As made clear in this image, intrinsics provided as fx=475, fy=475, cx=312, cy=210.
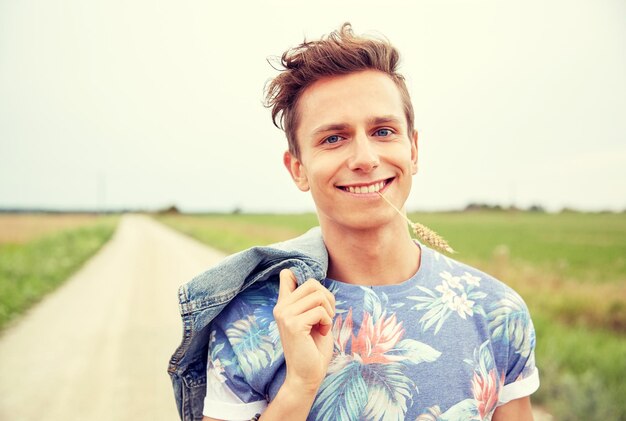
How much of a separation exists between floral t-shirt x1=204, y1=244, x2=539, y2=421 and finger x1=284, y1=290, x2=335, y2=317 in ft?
0.72

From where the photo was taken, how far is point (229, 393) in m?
1.43

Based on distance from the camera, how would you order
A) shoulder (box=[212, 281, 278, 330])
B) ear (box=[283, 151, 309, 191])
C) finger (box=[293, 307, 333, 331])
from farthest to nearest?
ear (box=[283, 151, 309, 191]) → shoulder (box=[212, 281, 278, 330]) → finger (box=[293, 307, 333, 331])

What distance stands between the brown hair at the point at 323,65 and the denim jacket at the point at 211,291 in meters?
0.41

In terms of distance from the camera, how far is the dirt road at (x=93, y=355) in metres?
4.27

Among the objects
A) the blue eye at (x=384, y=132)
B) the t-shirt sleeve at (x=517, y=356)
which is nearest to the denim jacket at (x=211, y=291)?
the blue eye at (x=384, y=132)

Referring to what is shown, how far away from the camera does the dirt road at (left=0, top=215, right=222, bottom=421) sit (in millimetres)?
4266

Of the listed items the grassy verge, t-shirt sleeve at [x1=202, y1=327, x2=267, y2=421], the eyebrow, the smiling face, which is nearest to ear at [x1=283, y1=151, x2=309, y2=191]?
the smiling face

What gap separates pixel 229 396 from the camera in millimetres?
1435

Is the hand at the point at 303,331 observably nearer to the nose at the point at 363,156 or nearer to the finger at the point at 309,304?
the finger at the point at 309,304

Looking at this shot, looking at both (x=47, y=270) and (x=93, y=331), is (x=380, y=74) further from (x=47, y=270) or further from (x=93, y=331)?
(x=47, y=270)

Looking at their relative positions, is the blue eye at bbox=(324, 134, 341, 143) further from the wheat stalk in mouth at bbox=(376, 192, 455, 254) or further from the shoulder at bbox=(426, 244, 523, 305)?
the shoulder at bbox=(426, 244, 523, 305)

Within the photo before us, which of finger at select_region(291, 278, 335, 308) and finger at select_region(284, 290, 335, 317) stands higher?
finger at select_region(291, 278, 335, 308)

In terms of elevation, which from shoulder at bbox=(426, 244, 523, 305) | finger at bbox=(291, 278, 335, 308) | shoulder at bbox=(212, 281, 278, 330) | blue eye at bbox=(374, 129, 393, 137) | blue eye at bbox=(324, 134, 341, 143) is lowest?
shoulder at bbox=(212, 281, 278, 330)

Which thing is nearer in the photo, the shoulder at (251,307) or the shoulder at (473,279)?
the shoulder at (251,307)
